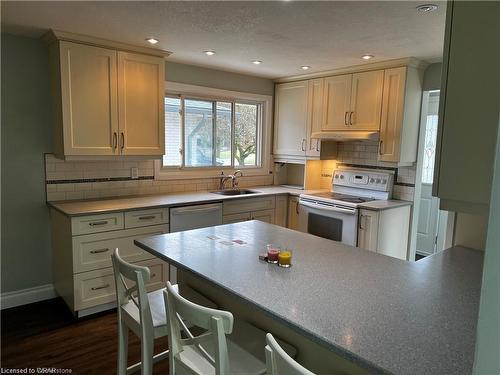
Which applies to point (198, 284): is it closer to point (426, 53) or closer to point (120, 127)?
point (120, 127)

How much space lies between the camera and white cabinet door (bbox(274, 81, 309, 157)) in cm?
453

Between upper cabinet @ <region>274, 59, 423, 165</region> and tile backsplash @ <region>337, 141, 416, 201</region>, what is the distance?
193mm

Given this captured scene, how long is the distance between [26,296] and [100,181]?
1207mm

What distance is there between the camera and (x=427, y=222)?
186 inches

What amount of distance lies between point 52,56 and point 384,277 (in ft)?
10.2

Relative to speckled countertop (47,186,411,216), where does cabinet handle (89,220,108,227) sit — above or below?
below

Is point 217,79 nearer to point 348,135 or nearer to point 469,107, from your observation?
point 348,135

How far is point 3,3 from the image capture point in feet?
7.51

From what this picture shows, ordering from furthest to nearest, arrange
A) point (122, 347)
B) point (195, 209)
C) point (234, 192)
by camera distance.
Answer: point (234, 192), point (195, 209), point (122, 347)

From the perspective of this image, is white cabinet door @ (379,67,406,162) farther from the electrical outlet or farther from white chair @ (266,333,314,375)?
white chair @ (266,333,314,375)

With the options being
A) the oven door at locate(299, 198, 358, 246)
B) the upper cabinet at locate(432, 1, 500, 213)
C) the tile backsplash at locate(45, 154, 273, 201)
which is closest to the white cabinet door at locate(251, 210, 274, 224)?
the oven door at locate(299, 198, 358, 246)

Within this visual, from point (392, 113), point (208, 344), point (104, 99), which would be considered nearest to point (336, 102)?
point (392, 113)

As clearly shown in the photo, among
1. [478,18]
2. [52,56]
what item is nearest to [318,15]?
[478,18]

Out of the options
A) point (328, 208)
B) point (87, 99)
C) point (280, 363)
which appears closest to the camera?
point (280, 363)
